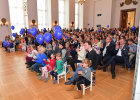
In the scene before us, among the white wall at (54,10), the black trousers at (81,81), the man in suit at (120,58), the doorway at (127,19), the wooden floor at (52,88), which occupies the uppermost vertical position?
the white wall at (54,10)

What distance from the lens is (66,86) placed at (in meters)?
3.55

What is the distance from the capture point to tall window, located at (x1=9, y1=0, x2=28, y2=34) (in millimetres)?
13684

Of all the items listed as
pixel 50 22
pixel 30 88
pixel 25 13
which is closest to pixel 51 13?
pixel 50 22

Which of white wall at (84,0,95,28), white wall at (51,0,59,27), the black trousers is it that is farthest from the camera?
white wall at (84,0,95,28)

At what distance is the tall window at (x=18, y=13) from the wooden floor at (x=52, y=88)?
37.6ft

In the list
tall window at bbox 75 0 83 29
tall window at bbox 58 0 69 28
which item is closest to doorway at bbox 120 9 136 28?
tall window at bbox 75 0 83 29

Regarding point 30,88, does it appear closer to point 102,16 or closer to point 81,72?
point 81,72

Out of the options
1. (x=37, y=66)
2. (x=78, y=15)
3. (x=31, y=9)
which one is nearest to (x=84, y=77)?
(x=37, y=66)

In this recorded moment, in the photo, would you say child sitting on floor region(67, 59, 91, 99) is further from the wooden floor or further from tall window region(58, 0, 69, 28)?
tall window region(58, 0, 69, 28)

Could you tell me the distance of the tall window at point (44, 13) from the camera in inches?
631

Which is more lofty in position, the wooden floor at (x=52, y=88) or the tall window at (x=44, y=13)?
the tall window at (x=44, y=13)

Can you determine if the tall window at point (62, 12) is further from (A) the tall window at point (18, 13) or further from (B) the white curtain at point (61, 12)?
(A) the tall window at point (18, 13)

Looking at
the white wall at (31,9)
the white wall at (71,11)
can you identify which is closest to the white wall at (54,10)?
the white wall at (71,11)

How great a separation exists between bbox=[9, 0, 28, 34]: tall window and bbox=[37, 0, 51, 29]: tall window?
209 cm
